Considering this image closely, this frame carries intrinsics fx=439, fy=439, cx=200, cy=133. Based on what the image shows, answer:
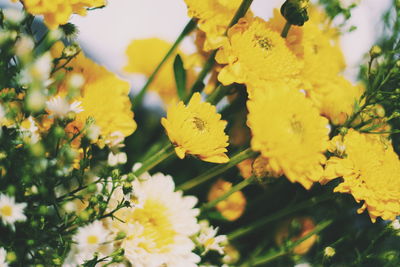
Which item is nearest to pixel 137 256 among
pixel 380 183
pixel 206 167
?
pixel 206 167

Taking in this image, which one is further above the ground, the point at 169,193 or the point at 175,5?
the point at 175,5

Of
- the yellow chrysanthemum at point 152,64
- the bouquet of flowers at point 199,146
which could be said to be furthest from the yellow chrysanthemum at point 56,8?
the yellow chrysanthemum at point 152,64

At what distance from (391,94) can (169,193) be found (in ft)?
1.15

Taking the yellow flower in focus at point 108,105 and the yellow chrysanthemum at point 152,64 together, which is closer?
the yellow flower in focus at point 108,105

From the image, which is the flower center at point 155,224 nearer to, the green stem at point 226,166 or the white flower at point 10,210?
the green stem at point 226,166

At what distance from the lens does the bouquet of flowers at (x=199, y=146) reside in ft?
1.56

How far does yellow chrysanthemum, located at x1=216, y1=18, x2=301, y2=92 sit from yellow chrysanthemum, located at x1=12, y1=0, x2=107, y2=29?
18 cm

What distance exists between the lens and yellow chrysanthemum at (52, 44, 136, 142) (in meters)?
0.59

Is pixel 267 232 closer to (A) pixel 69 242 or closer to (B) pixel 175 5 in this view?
(A) pixel 69 242

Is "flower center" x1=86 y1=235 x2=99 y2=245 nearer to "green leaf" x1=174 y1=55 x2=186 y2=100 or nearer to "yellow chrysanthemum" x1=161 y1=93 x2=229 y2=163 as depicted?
"yellow chrysanthemum" x1=161 y1=93 x2=229 y2=163

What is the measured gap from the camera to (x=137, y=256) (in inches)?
21.4

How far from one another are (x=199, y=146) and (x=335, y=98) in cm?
28

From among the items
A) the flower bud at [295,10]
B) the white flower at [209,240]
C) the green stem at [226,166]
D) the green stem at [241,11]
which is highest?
the green stem at [241,11]

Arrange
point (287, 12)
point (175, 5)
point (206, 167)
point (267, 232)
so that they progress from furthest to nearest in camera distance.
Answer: point (175, 5), point (267, 232), point (206, 167), point (287, 12)
